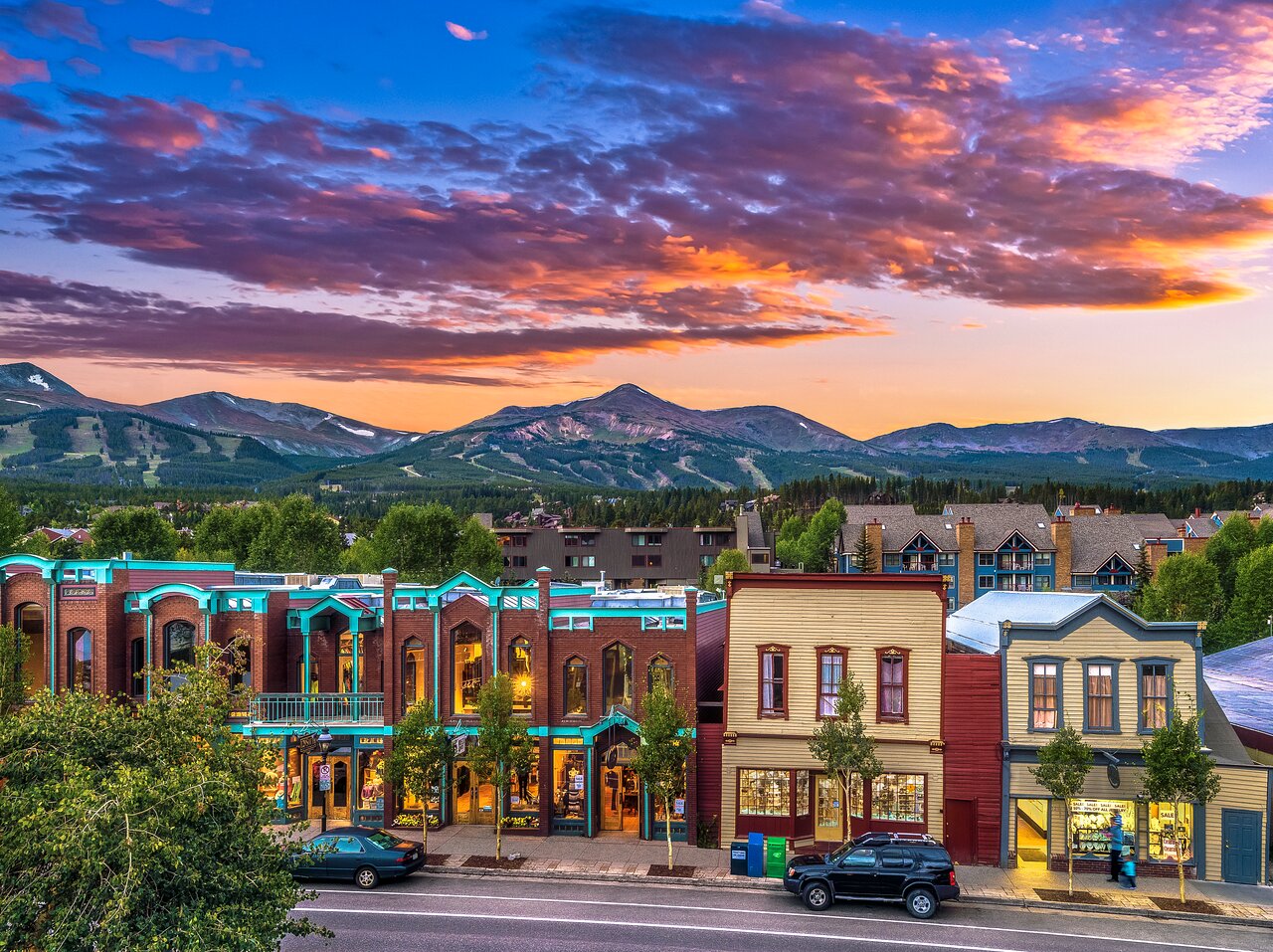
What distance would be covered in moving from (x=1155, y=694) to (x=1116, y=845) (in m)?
4.96

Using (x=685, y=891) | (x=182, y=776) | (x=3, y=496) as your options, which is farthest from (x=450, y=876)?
(x=3, y=496)

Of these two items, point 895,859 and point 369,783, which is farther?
point 369,783

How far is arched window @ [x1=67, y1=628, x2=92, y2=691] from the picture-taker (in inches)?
1337

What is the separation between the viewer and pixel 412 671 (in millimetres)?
33844

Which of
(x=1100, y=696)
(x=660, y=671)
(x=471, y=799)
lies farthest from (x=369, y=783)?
(x=1100, y=696)

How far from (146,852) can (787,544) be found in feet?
419

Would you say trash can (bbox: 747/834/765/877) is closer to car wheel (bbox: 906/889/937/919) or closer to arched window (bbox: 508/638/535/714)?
car wheel (bbox: 906/889/937/919)

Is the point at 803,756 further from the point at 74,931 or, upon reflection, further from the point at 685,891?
the point at 74,931

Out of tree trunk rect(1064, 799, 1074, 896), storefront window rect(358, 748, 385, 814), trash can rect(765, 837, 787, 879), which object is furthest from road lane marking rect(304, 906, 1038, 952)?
storefront window rect(358, 748, 385, 814)

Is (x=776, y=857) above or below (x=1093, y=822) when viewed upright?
below

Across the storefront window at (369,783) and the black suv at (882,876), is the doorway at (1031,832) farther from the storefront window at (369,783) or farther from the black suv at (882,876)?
the storefront window at (369,783)

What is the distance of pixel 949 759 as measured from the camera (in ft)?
100

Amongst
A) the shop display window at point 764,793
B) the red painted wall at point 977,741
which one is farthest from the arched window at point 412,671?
the red painted wall at point 977,741

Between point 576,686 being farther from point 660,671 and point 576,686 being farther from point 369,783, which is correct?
point 369,783
